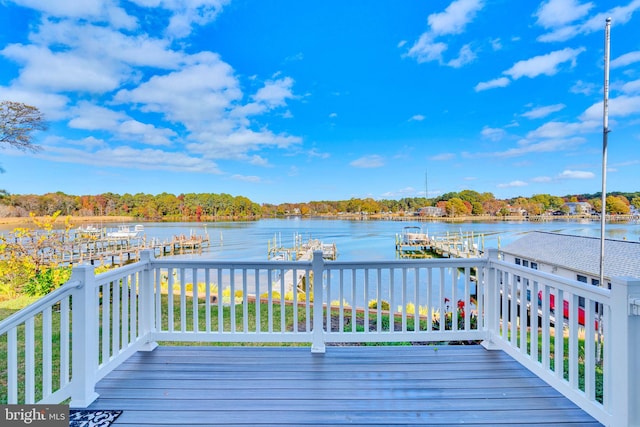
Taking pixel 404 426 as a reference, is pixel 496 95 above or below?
above

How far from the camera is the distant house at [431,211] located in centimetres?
2295

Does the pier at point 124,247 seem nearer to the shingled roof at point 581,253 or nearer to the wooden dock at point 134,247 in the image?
the wooden dock at point 134,247

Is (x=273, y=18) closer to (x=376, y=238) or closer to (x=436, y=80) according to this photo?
(x=436, y=80)

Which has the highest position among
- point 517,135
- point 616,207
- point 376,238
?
point 517,135

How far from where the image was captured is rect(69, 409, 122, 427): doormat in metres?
1.83

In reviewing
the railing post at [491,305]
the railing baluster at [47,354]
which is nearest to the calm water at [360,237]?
the railing post at [491,305]

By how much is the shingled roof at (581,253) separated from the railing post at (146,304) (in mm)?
7325

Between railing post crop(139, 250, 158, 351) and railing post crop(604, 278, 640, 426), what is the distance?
3367 mm

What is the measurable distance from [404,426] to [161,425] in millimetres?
1392

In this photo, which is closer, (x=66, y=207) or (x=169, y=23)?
(x=169, y=23)

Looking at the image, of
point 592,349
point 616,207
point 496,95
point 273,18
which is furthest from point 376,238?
point 592,349

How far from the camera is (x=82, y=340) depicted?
2.09m

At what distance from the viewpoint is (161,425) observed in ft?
5.99

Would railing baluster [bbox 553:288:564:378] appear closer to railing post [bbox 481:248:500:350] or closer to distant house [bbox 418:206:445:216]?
railing post [bbox 481:248:500:350]
